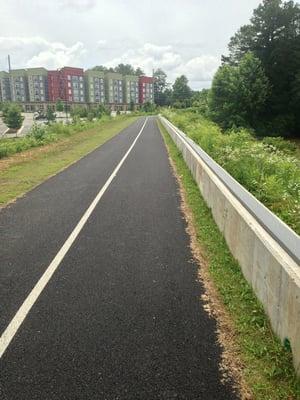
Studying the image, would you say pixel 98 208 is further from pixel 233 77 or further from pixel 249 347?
pixel 233 77

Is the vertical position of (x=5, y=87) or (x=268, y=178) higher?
(x=5, y=87)

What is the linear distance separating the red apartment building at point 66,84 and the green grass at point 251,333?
151 m

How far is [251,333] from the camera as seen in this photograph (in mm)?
4422

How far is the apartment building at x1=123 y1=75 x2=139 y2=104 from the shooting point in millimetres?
173337

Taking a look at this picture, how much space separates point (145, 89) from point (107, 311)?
183 m

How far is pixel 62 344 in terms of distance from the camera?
13.9 ft

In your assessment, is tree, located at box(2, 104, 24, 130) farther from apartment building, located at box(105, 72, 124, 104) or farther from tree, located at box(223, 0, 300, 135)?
apartment building, located at box(105, 72, 124, 104)

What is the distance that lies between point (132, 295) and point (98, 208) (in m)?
4.73

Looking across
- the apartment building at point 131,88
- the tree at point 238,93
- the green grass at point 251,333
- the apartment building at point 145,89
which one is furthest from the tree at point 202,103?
the apartment building at point 145,89

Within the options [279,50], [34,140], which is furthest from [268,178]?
[279,50]

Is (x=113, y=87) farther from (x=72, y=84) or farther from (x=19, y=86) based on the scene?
(x=19, y=86)

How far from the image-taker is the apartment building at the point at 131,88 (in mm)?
173337

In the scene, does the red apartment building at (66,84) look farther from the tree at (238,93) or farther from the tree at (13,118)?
the tree at (238,93)

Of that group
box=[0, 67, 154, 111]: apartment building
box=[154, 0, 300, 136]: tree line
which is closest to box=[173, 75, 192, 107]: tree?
box=[0, 67, 154, 111]: apartment building
